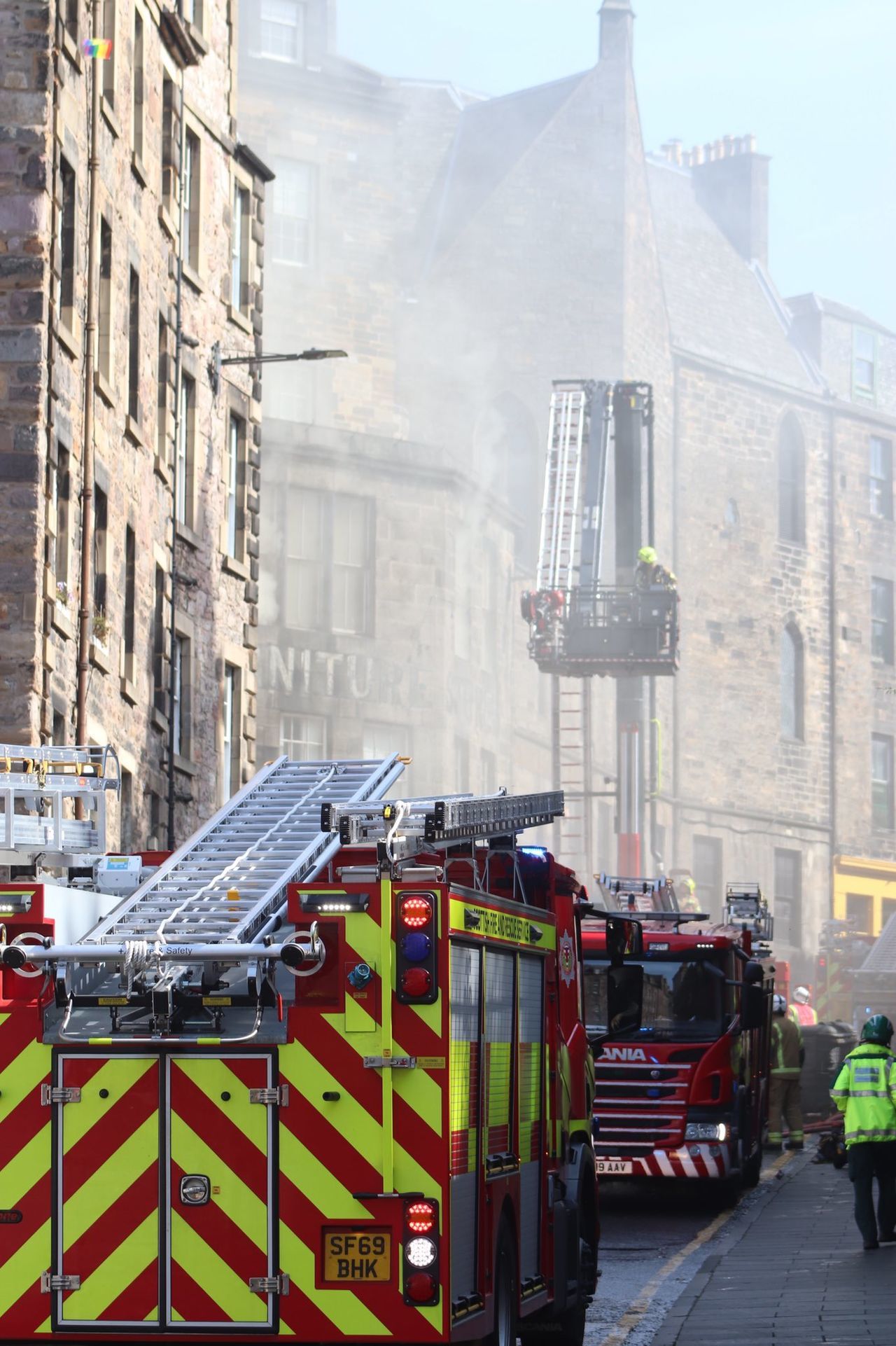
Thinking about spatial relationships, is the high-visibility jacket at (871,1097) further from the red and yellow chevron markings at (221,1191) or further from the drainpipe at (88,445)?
the red and yellow chevron markings at (221,1191)

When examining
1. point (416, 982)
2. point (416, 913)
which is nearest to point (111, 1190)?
point (416, 982)

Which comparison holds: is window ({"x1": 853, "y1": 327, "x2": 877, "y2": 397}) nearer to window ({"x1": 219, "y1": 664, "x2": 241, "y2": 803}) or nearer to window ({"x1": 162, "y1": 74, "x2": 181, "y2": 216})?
window ({"x1": 219, "y1": 664, "x2": 241, "y2": 803})

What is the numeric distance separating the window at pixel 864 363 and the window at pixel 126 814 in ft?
152

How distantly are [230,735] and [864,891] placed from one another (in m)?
35.2

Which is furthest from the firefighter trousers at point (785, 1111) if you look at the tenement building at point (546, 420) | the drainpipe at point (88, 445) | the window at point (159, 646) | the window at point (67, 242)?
the tenement building at point (546, 420)

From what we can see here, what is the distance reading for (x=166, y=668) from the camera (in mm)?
27562

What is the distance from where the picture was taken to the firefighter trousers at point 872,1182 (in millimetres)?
15891

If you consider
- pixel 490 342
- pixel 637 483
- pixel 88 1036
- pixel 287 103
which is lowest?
pixel 88 1036

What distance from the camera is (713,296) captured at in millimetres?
63938

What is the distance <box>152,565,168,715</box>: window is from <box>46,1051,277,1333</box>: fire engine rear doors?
748 inches

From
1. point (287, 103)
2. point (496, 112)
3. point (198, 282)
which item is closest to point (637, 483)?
point (198, 282)

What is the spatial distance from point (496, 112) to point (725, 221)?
860cm

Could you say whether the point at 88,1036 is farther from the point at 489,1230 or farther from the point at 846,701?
the point at 846,701

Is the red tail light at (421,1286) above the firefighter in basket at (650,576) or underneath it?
underneath
